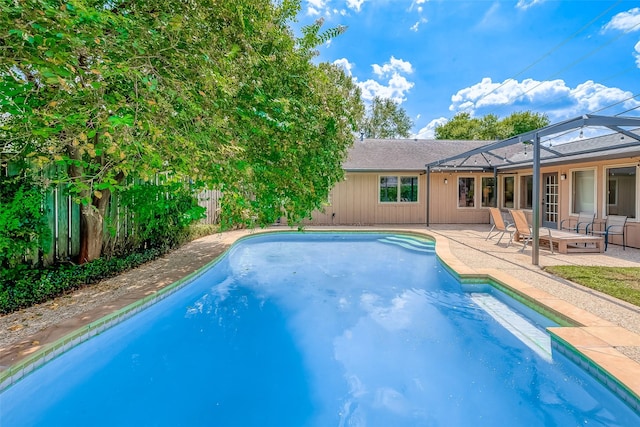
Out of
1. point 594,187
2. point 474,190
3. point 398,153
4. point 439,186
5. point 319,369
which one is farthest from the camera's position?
point 398,153

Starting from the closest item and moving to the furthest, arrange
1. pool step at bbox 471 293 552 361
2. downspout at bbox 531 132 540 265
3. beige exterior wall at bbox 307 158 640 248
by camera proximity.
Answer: pool step at bbox 471 293 552 361 < downspout at bbox 531 132 540 265 < beige exterior wall at bbox 307 158 640 248

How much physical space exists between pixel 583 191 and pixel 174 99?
1261cm

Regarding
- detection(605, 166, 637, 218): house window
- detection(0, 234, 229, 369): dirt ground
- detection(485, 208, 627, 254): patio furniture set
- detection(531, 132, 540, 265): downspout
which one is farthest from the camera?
detection(605, 166, 637, 218): house window

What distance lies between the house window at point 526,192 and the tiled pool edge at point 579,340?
9019 millimetres

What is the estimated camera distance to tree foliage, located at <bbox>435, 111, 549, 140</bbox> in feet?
117

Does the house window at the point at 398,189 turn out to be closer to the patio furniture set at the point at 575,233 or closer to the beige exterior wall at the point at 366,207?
the beige exterior wall at the point at 366,207

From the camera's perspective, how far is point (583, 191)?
1054 centimetres

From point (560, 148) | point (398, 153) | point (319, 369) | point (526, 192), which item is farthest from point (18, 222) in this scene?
point (526, 192)

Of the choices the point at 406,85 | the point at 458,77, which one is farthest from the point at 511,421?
the point at 406,85

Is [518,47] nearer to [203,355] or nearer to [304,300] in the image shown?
[304,300]

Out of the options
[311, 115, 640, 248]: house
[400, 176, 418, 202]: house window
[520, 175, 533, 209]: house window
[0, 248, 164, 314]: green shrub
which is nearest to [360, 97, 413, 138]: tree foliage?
[311, 115, 640, 248]: house

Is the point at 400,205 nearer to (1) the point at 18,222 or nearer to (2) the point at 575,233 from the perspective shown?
(2) the point at 575,233

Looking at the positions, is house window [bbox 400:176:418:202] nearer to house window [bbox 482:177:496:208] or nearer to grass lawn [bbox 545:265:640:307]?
house window [bbox 482:177:496:208]

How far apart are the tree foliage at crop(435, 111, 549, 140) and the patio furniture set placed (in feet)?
92.2
